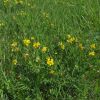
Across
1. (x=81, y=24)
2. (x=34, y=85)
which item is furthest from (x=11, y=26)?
(x=34, y=85)

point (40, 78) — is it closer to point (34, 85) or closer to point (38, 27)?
point (34, 85)

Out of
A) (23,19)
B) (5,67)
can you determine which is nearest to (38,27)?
(23,19)

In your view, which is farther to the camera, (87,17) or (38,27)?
(87,17)

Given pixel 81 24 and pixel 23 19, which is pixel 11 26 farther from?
pixel 81 24

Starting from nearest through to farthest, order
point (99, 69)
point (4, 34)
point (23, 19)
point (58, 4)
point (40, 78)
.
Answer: point (40, 78) → point (99, 69) → point (4, 34) → point (23, 19) → point (58, 4)

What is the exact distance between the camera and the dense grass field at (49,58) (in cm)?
266

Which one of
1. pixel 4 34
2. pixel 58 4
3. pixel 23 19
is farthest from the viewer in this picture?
pixel 58 4

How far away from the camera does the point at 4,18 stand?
12.8ft

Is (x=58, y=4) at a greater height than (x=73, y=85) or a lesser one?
greater

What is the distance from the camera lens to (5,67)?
293 centimetres

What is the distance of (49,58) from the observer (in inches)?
108

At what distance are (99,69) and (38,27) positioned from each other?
985 millimetres

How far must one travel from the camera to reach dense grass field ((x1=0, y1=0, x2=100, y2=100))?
2.66 meters

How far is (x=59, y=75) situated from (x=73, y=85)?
0.48ft
